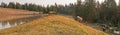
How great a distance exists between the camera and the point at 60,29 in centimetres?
1909

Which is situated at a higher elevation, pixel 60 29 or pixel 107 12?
pixel 60 29

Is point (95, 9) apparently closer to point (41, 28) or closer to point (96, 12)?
point (96, 12)

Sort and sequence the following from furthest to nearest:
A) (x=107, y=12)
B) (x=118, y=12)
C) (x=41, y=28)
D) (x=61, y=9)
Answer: (x=61, y=9), (x=107, y=12), (x=118, y=12), (x=41, y=28)

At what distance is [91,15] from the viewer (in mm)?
89875

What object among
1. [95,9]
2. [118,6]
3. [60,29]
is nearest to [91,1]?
[95,9]

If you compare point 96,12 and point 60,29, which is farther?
point 96,12

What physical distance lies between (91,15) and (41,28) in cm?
7205

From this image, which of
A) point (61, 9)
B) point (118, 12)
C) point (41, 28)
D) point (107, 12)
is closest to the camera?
point (41, 28)

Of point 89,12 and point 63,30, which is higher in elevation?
point 63,30

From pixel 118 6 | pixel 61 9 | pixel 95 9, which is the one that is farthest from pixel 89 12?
pixel 61 9

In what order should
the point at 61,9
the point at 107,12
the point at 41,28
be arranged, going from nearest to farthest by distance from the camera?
the point at 41,28 < the point at 107,12 < the point at 61,9

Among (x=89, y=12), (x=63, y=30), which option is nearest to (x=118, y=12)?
(x=89, y=12)

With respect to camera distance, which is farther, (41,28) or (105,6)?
(105,6)

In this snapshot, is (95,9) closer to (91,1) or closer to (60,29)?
(91,1)
